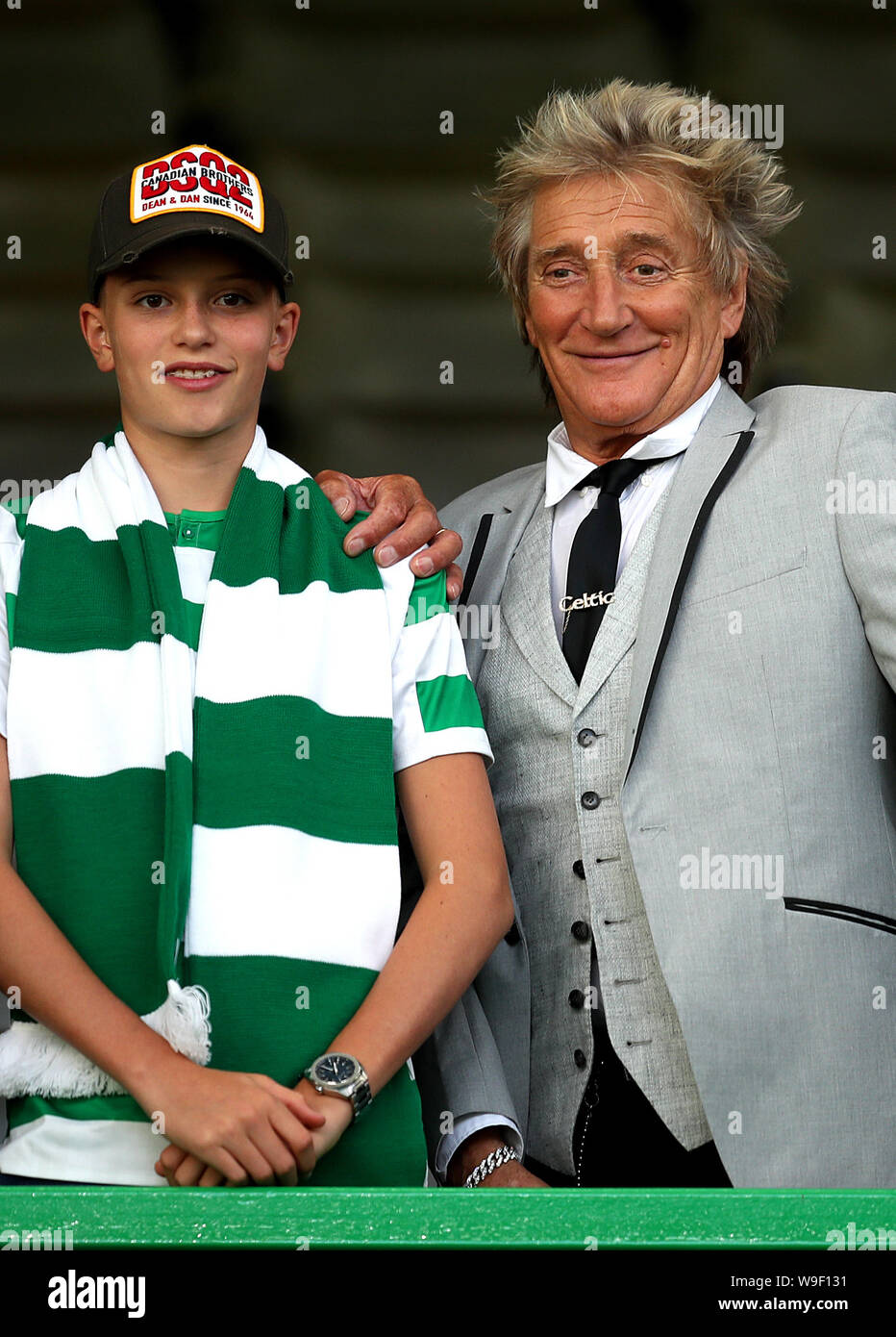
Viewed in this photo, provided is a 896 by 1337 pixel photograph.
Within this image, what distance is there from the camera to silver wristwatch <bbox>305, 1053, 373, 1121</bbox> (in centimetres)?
158

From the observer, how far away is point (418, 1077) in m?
2.00

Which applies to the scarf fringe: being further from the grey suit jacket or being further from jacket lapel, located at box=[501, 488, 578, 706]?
jacket lapel, located at box=[501, 488, 578, 706]

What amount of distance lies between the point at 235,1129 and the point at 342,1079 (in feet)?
0.42

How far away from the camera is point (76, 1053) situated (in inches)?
63.0

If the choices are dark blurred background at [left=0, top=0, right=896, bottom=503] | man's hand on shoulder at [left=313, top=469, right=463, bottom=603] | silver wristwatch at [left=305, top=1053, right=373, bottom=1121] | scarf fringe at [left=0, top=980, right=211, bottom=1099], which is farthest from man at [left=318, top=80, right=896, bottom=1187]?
dark blurred background at [left=0, top=0, right=896, bottom=503]

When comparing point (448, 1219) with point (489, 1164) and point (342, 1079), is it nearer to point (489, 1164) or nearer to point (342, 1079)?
point (342, 1079)

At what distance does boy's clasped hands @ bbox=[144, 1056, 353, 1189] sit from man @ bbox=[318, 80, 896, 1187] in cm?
40

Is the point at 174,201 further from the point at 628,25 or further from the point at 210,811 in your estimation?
the point at 628,25

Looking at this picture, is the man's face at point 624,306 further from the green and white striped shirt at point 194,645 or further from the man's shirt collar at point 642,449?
the green and white striped shirt at point 194,645

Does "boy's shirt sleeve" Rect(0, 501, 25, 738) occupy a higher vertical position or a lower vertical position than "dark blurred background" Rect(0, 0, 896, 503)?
lower

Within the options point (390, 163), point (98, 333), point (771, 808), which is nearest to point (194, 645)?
point (98, 333)

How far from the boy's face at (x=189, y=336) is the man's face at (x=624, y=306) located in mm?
515

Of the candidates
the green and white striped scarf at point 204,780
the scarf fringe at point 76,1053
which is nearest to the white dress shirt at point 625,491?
the green and white striped scarf at point 204,780

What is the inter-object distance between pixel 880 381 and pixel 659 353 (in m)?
1.69
